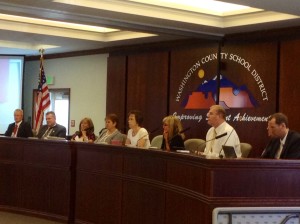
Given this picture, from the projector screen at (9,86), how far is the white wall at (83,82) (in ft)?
2.25

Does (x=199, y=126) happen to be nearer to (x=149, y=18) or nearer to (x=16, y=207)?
(x=149, y=18)

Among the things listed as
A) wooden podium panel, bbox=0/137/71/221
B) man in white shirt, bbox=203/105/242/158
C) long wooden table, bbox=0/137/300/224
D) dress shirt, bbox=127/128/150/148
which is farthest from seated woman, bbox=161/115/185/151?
wooden podium panel, bbox=0/137/71/221

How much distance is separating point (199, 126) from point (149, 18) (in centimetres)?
261

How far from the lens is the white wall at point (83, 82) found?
12109mm

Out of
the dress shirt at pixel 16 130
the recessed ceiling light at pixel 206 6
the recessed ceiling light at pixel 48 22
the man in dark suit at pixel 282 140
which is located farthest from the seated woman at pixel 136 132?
the recessed ceiling light at pixel 48 22

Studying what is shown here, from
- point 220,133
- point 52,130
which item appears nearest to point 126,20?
point 52,130

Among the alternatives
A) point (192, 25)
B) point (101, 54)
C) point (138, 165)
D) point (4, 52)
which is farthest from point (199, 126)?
point (4, 52)

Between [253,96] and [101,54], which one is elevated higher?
[101,54]

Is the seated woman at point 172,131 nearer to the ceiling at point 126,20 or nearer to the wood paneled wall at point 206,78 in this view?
the ceiling at point 126,20

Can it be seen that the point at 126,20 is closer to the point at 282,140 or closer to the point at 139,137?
the point at 139,137

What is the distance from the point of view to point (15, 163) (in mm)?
8109

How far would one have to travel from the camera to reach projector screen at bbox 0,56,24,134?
12.8m

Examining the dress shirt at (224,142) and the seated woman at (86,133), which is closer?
the dress shirt at (224,142)

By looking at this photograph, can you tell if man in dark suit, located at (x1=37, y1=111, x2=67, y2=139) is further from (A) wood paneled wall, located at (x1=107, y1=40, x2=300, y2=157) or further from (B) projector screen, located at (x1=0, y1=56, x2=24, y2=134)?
(B) projector screen, located at (x1=0, y1=56, x2=24, y2=134)
